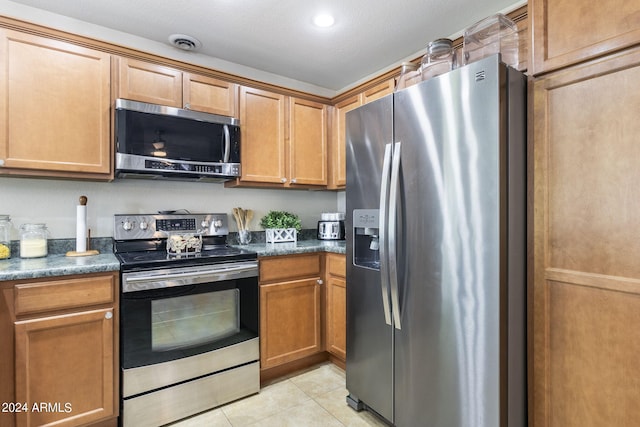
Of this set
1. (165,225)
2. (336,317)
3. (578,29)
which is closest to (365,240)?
(336,317)

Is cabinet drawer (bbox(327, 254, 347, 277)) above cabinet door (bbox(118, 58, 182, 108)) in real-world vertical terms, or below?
below

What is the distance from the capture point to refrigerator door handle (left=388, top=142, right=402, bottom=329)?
1.65 meters

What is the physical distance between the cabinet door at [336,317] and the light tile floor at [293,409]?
0.74 ft

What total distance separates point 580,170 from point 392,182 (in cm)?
75

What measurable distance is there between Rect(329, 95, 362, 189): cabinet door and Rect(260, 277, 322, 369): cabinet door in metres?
0.93

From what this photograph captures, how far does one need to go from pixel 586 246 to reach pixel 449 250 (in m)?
0.48

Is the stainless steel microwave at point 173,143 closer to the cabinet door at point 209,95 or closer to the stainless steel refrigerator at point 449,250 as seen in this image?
the cabinet door at point 209,95

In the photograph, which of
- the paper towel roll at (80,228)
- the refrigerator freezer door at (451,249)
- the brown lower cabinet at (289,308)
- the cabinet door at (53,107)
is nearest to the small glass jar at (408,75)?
the refrigerator freezer door at (451,249)

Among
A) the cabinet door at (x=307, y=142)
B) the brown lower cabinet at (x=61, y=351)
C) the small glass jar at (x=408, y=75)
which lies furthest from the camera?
the cabinet door at (x=307, y=142)

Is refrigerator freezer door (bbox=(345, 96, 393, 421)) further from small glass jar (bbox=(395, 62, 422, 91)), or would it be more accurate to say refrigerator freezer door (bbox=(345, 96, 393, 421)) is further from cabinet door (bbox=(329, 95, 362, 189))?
cabinet door (bbox=(329, 95, 362, 189))

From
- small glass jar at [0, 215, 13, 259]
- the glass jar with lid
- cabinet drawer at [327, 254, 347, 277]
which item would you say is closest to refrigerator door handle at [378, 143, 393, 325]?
the glass jar with lid

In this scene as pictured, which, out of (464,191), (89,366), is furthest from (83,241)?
(464,191)

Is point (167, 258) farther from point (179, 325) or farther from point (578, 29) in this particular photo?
point (578, 29)

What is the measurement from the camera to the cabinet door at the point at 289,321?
2.32 m
